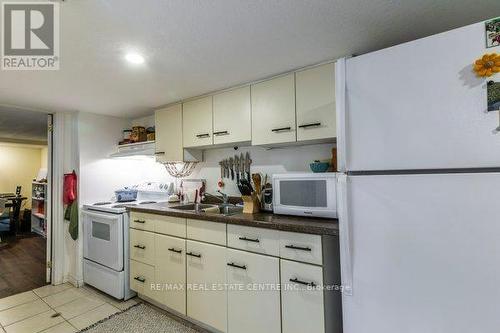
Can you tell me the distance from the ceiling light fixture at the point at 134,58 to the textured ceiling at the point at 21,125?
6.81 ft

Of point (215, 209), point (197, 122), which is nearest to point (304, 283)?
point (215, 209)

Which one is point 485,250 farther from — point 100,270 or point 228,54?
point 100,270

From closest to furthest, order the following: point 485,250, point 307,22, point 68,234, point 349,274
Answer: point 485,250 → point 349,274 → point 307,22 → point 68,234

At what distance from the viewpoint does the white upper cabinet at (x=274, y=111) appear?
188 cm

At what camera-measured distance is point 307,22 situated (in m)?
1.31

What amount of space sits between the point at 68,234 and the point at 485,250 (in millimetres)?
3682

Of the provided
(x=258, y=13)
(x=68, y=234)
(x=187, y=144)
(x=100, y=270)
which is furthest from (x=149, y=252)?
(x=258, y=13)

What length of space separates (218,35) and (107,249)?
7.65ft

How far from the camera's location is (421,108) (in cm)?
97

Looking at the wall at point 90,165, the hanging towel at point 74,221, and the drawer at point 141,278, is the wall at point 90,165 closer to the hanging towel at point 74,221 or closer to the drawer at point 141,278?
the hanging towel at point 74,221

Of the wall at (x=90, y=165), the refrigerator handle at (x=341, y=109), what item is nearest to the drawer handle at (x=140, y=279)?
the wall at (x=90, y=165)

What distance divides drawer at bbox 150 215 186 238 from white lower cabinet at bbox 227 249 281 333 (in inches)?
20.1

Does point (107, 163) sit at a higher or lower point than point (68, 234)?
higher

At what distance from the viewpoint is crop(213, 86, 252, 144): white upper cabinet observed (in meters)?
2.12
